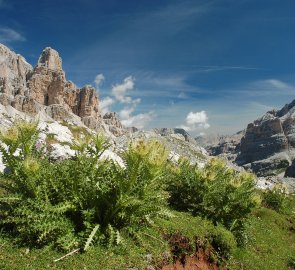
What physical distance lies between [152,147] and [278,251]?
14.1m

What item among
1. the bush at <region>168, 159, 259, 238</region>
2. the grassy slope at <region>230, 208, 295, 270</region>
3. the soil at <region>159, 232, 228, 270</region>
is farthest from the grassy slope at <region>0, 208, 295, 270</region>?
the bush at <region>168, 159, 259, 238</region>

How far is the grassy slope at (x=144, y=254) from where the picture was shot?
10.2 m

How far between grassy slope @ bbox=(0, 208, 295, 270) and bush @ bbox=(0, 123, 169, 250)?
16.8 inches

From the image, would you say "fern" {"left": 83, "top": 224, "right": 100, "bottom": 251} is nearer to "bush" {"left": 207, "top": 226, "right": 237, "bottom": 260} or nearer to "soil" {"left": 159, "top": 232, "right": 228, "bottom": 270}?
"soil" {"left": 159, "top": 232, "right": 228, "bottom": 270}

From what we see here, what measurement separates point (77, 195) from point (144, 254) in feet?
9.95

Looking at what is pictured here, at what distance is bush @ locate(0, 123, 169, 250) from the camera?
35.0 ft

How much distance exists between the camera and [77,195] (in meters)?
11.6

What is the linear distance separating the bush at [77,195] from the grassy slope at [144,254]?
0.43 meters

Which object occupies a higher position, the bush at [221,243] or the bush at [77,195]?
the bush at [77,195]

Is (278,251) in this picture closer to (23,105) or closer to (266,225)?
(266,225)

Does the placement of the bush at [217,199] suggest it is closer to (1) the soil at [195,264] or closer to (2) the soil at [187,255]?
(2) the soil at [187,255]

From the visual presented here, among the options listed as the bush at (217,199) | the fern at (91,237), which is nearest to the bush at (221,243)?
the bush at (217,199)

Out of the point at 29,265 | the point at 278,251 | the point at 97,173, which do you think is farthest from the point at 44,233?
the point at 278,251

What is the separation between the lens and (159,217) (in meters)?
14.0
